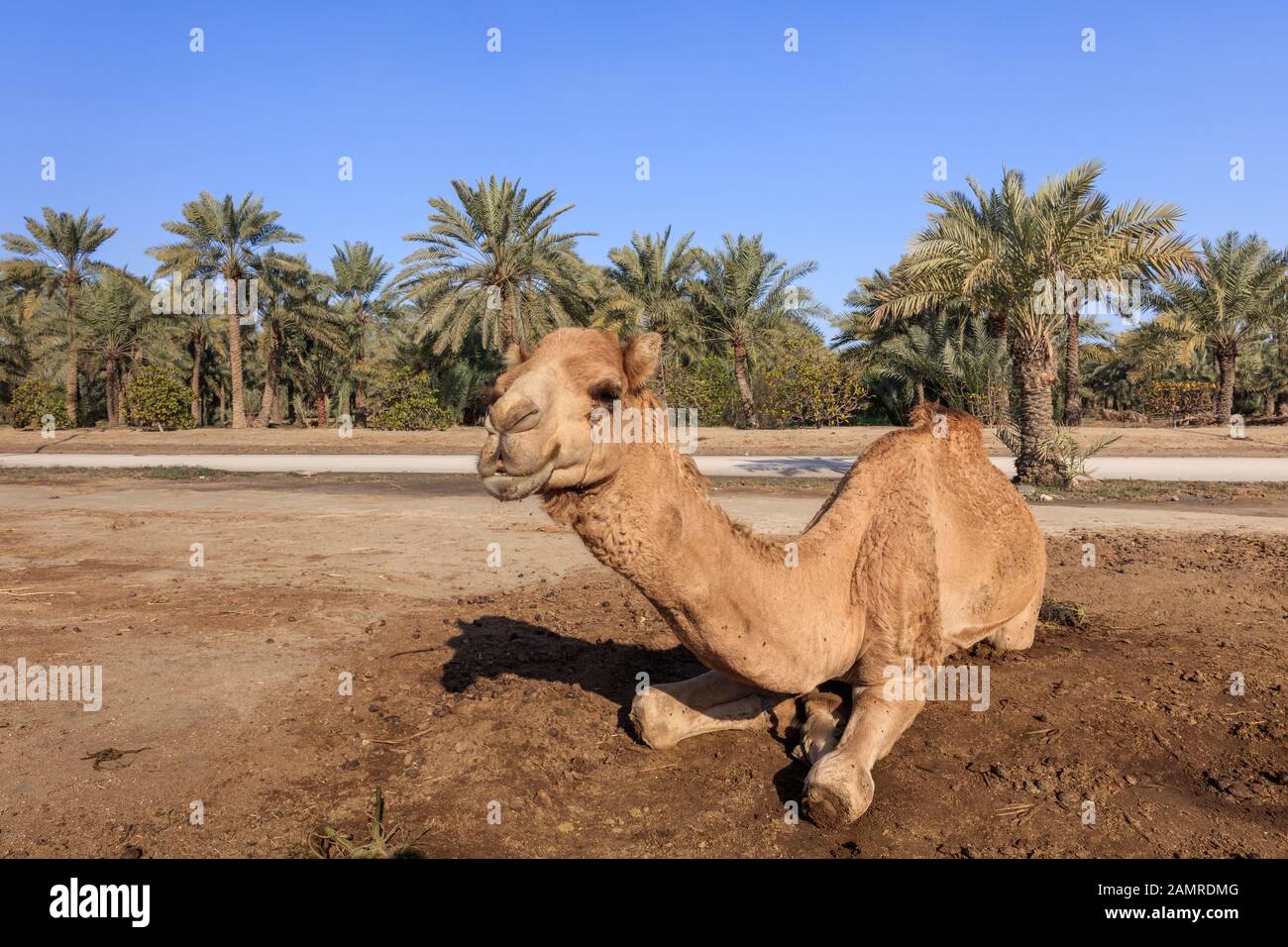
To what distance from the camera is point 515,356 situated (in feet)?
10.6

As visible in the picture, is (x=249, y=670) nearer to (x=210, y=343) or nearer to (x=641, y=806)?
(x=641, y=806)

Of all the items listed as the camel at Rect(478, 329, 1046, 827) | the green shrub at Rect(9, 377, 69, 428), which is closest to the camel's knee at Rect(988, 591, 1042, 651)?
the camel at Rect(478, 329, 1046, 827)

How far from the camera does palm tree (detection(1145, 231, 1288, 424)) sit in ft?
121

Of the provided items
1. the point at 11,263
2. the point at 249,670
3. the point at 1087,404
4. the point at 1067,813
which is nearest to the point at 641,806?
the point at 1067,813

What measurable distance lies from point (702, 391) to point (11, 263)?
124 ft

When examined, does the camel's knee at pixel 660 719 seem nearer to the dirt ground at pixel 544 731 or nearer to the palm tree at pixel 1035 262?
the dirt ground at pixel 544 731

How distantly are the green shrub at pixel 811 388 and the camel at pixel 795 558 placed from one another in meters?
32.6

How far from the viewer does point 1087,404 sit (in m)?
64.6

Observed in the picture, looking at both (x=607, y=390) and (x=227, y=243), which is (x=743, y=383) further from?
(x=607, y=390)

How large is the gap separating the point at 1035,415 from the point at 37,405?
164ft

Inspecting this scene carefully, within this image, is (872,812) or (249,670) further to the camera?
(249,670)
